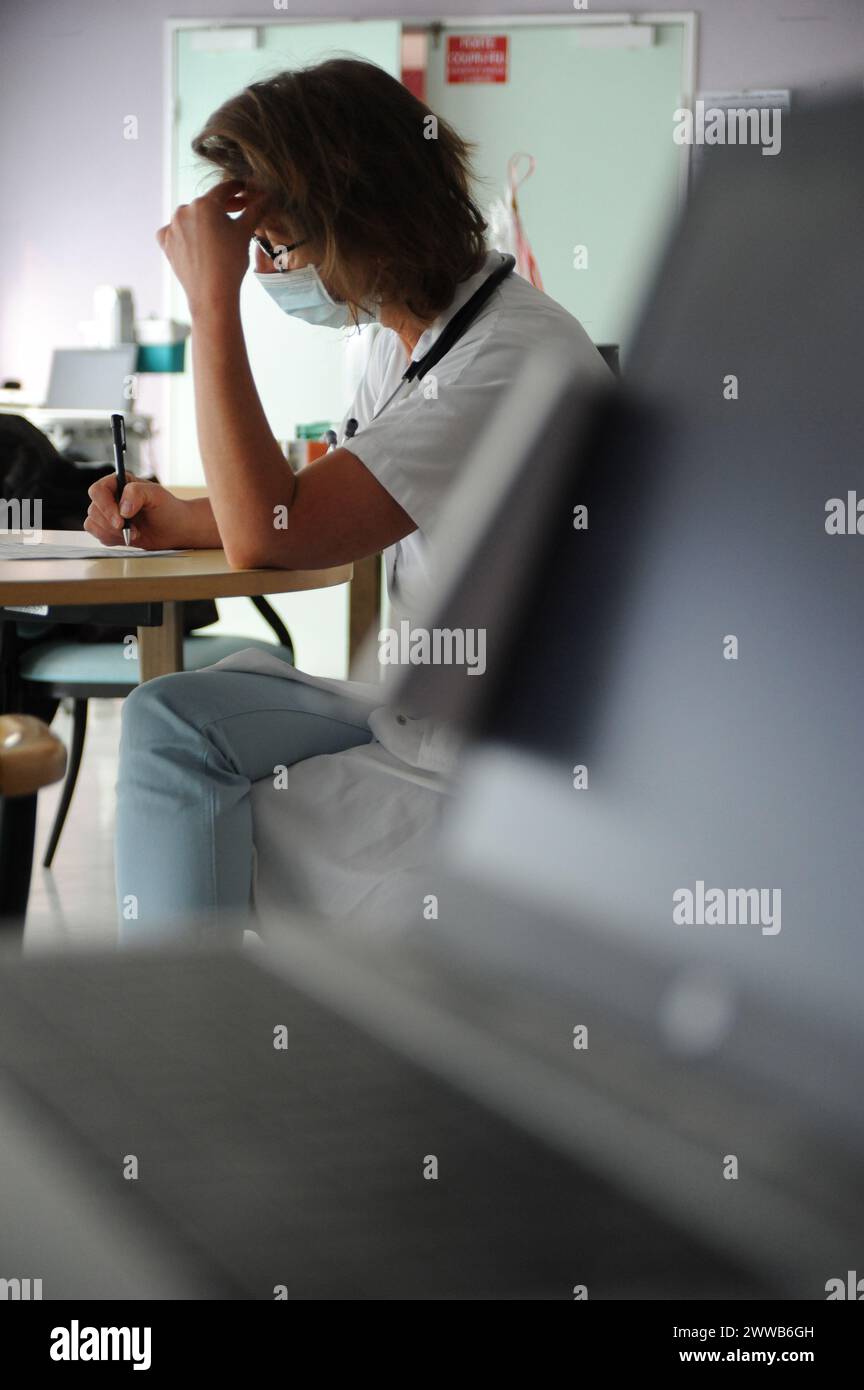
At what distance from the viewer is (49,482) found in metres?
2.33

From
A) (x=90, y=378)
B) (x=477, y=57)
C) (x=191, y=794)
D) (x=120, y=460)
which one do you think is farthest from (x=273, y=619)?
(x=477, y=57)

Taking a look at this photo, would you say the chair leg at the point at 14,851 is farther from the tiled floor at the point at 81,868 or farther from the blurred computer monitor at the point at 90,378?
the blurred computer monitor at the point at 90,378

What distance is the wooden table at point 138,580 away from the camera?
3.74 feet

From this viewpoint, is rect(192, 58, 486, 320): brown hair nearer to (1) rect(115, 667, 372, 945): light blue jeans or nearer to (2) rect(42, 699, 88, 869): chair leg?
(1) rect(115, 667, 372, 945): light blue jeans

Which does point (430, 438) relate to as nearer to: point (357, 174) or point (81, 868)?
point (357, 174)

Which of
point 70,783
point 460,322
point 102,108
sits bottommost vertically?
point 70,783

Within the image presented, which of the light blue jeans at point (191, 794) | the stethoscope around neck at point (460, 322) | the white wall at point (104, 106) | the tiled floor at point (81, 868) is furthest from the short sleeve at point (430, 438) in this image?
the white wall at point (104, 106)

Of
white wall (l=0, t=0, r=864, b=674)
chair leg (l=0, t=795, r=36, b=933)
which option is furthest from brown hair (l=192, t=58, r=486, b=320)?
white wall (l=0, t=0, r=864, b=674)

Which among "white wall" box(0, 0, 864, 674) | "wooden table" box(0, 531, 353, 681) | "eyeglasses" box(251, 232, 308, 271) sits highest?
"white wall" box(0, 0, 864, 674)

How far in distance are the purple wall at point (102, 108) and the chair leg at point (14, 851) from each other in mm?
5811

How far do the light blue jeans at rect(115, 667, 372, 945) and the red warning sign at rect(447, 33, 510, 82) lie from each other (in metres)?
5.76

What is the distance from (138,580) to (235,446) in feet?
0.46

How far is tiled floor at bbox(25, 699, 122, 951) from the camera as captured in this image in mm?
2344
